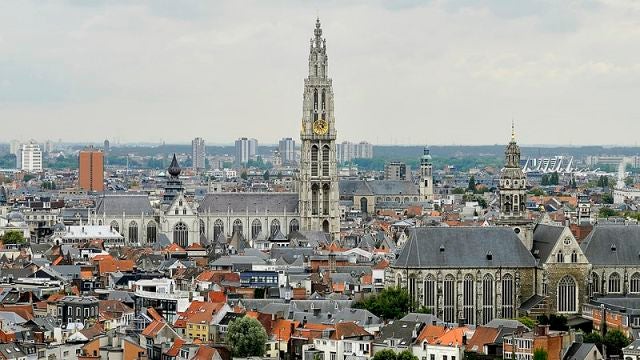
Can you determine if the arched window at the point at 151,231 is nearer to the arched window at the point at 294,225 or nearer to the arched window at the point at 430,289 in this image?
the arched window at the point at 294,225

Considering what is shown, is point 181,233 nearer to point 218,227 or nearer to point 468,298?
point 218,227

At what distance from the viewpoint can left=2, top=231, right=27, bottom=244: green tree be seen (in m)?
135

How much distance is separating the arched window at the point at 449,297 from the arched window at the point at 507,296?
2.57 metres

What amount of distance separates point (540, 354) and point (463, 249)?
61.8 ft

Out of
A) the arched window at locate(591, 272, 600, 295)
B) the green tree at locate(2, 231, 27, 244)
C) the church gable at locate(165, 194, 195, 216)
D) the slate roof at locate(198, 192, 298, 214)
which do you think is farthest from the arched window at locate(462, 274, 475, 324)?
the green tree at locate(2, 231, 27, 244)

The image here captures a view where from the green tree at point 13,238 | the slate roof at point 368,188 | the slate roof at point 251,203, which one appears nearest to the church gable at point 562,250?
the slate roof at point 251,203

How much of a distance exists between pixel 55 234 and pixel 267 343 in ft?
219

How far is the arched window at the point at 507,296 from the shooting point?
292ft

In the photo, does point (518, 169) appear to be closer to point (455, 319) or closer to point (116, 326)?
point (455, 319)

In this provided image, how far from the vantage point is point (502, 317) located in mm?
88188

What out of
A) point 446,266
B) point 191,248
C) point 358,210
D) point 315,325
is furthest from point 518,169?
point 358,210

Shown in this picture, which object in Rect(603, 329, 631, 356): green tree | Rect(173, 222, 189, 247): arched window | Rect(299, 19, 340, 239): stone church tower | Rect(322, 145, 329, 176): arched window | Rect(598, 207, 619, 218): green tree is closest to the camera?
Rect(603, 329, 631, 356): green tree

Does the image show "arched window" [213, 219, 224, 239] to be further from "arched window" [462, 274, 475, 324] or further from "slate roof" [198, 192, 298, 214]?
"arched window" [462, 274, 475, 324]

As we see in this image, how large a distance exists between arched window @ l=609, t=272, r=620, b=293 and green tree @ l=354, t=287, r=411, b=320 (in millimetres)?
11410
